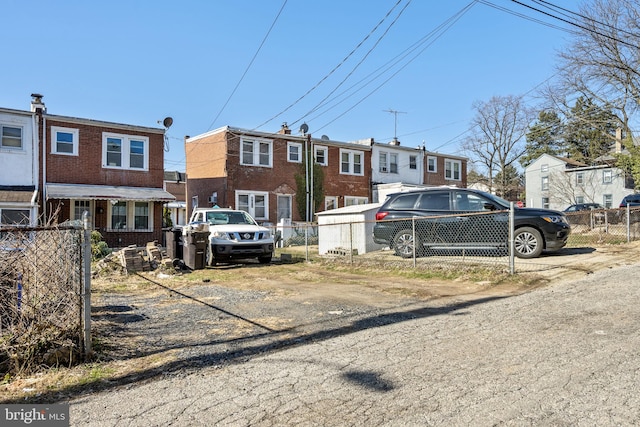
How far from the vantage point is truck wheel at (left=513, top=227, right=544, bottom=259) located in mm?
10219

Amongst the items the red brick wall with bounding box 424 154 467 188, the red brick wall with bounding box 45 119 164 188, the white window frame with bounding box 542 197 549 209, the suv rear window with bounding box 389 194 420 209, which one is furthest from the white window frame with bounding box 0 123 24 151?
the white window frame with bounding box 542 197 549 209

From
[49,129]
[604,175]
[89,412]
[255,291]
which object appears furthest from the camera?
[604,175]

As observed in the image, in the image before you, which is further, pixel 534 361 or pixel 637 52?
pixel 637 52

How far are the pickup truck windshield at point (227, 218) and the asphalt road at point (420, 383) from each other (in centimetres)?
952

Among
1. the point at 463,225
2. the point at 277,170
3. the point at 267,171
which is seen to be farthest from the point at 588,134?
the point at 463,225

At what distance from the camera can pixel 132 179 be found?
818 inches

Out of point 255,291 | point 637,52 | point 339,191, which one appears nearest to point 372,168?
point 339,191

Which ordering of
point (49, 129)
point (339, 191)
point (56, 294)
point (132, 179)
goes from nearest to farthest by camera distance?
point (56, 294), point (49, 129), point (132, 179), point (339, 191)

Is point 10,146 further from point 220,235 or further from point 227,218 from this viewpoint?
point 220,235

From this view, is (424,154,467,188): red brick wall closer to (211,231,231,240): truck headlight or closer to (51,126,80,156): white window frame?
(211,231,231,240): truck headlight

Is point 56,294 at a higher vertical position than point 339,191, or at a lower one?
lower

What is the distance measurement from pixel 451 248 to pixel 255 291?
502cm

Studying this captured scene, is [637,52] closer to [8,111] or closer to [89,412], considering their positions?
[89,412]

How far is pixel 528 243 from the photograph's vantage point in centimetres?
1038
